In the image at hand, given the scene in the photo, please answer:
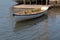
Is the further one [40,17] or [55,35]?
[40,17]

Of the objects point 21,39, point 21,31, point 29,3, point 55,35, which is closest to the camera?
point 21,39

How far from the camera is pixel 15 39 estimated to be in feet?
22.8

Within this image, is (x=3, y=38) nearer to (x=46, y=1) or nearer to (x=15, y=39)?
(x=15, y=39)

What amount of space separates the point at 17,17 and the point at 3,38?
109 inches

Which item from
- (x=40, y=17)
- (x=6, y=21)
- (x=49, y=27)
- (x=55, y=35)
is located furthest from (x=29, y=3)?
(x=55, y=35)

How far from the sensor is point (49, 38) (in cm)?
698

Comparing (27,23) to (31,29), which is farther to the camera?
(27,23)

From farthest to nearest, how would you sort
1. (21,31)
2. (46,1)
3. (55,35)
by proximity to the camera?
(46,1) → (21,31) → (55,35)

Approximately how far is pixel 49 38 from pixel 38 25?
1.99 meters

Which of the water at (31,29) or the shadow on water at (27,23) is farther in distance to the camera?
the shadow on water at (27,23)

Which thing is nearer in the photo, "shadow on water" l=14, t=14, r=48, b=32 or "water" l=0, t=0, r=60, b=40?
"water" l=0, t=0, r=60, b=40

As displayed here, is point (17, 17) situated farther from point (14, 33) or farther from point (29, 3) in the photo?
point (29, 3)

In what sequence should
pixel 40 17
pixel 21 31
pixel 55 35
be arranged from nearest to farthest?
pixel 55 35, pixel 21 31, pixel 40 17

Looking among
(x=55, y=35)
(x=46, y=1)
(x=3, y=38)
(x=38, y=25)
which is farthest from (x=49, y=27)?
(x=46, y=1)
